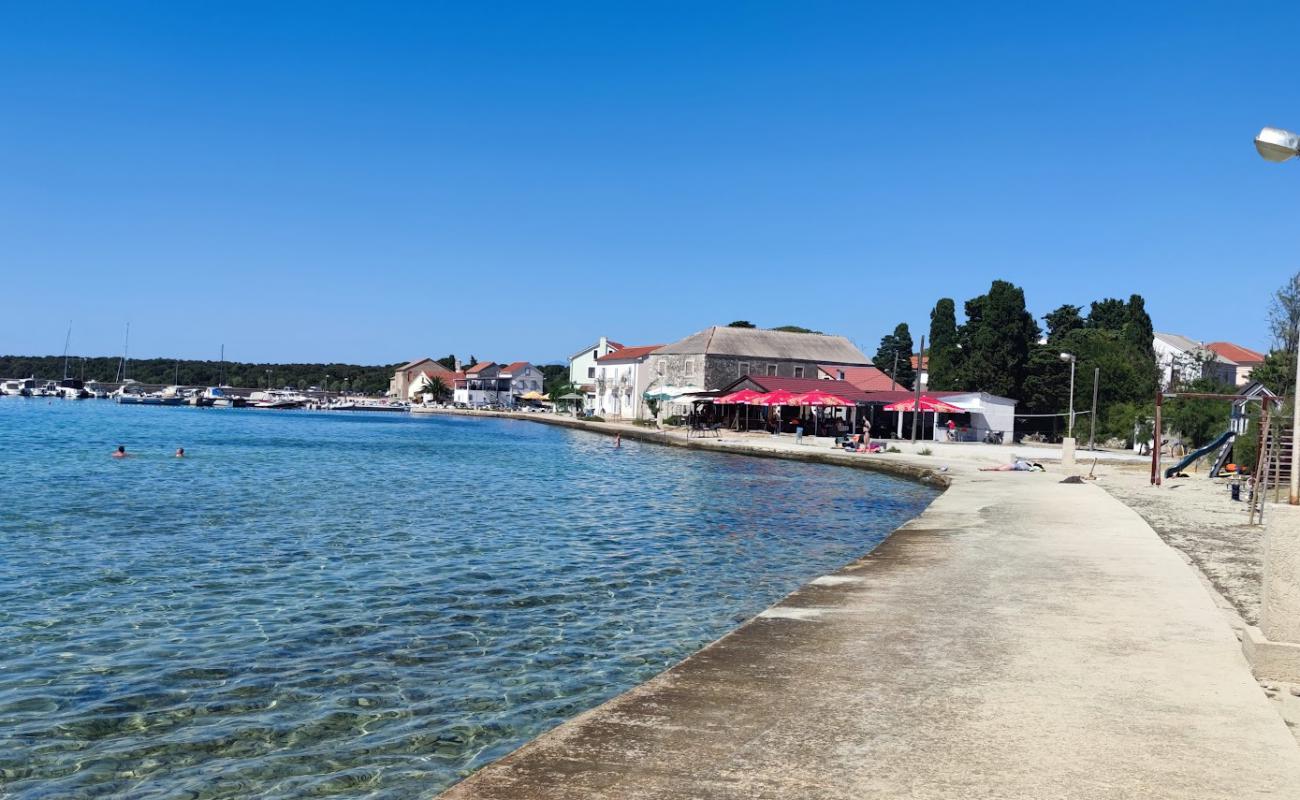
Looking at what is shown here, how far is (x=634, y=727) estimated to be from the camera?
5.67 metres

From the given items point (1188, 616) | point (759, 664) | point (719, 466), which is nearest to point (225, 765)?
point (759, 664)

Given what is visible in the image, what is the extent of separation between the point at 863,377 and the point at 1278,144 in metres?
69.9

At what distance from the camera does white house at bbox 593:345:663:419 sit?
91562 mm

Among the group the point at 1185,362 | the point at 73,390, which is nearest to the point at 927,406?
the point at 1185,362

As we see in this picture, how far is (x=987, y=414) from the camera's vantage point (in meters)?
55.9

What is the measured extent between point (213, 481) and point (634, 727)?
28.0 metres

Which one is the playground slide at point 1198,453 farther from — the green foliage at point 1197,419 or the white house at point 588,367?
the white house at point 588,367

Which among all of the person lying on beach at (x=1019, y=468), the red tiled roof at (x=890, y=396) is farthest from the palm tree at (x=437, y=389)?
the person lying on beach at (x=1019, y=468)

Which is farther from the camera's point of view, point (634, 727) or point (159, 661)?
point (159, 661)

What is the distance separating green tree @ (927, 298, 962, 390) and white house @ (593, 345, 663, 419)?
24.4 metres

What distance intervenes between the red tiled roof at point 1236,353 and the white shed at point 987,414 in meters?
Result: 49.4

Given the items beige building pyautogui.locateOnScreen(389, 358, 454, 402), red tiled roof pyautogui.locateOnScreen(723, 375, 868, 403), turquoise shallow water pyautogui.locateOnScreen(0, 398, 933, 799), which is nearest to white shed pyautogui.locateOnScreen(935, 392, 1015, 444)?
red tiled roof pyautogui.locateOnScreen(723, 375, 868, 403)

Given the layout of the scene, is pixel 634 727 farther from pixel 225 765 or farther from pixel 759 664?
pixel 225 765

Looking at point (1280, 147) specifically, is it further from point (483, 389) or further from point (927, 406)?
point (483, 389)
